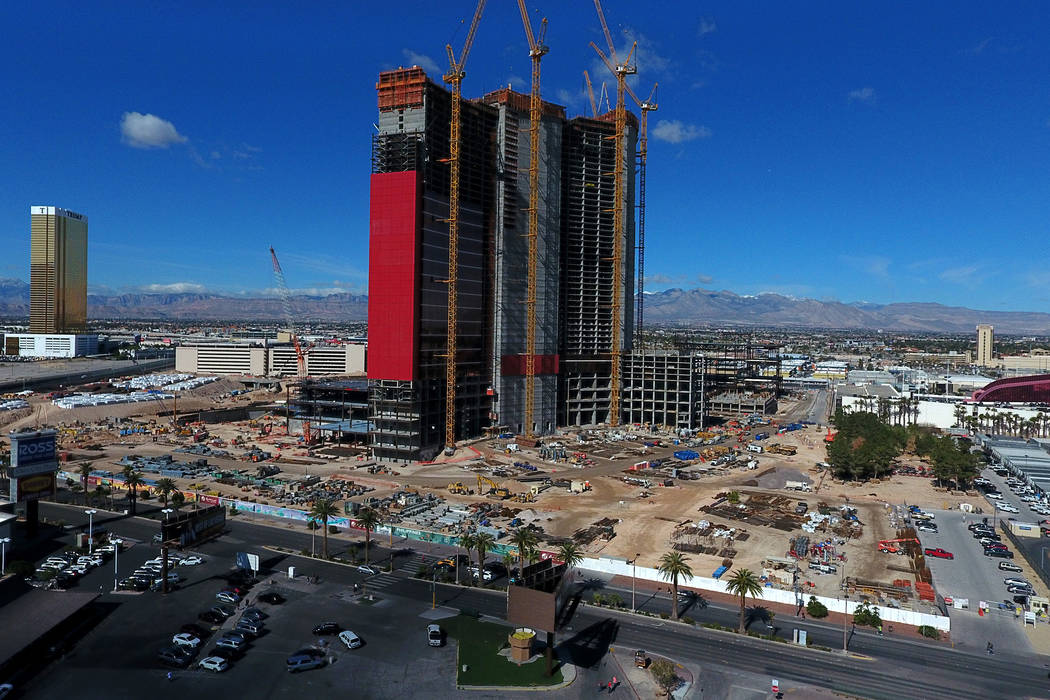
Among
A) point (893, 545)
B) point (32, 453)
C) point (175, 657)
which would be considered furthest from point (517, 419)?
point (175, 657)

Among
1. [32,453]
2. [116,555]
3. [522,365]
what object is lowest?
[116,555]

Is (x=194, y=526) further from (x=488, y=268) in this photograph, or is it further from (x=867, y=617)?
(x=488, y=268)

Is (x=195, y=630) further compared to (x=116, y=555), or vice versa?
(x=116, y=555)

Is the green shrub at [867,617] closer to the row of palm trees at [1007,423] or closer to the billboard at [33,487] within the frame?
the billboard at [33,487]

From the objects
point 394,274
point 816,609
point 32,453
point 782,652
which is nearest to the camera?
point 782,652

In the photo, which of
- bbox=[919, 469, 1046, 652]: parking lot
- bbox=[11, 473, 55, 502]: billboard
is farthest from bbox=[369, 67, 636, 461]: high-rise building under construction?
bbox=[919, 469, 1046, 652]: parking lot
